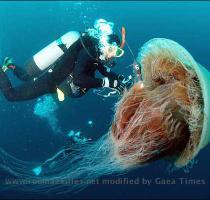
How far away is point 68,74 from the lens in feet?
22.8

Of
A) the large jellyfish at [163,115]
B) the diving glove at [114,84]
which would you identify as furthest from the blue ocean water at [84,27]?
the large jellyfish at [163,115]

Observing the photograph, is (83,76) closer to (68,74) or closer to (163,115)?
(68,74)

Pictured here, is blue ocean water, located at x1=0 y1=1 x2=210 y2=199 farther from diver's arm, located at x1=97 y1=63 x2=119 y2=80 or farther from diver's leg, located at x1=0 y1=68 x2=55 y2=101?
diver's leg, located at x1=0 y1=68 x2=55 y2=101

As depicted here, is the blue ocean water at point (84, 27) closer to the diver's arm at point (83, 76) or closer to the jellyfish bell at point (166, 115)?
the diver's arm at point (83, 76)

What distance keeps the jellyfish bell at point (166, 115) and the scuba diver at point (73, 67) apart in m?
1.06

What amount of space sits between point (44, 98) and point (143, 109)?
11.8 meters

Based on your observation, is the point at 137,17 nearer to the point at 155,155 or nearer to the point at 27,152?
the point at 27,152

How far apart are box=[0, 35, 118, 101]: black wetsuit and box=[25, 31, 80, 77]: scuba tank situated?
19 cm

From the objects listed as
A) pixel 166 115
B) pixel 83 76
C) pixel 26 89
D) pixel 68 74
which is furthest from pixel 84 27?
pixel 166 115

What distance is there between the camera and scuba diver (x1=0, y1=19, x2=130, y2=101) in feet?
20.0

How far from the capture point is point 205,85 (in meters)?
4.09

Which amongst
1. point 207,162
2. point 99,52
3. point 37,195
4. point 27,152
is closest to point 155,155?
point 99,52

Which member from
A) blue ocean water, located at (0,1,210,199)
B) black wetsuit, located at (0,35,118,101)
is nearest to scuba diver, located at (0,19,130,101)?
black wetsuit, located at (0,35,118,101)

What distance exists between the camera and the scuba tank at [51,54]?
7.24m
